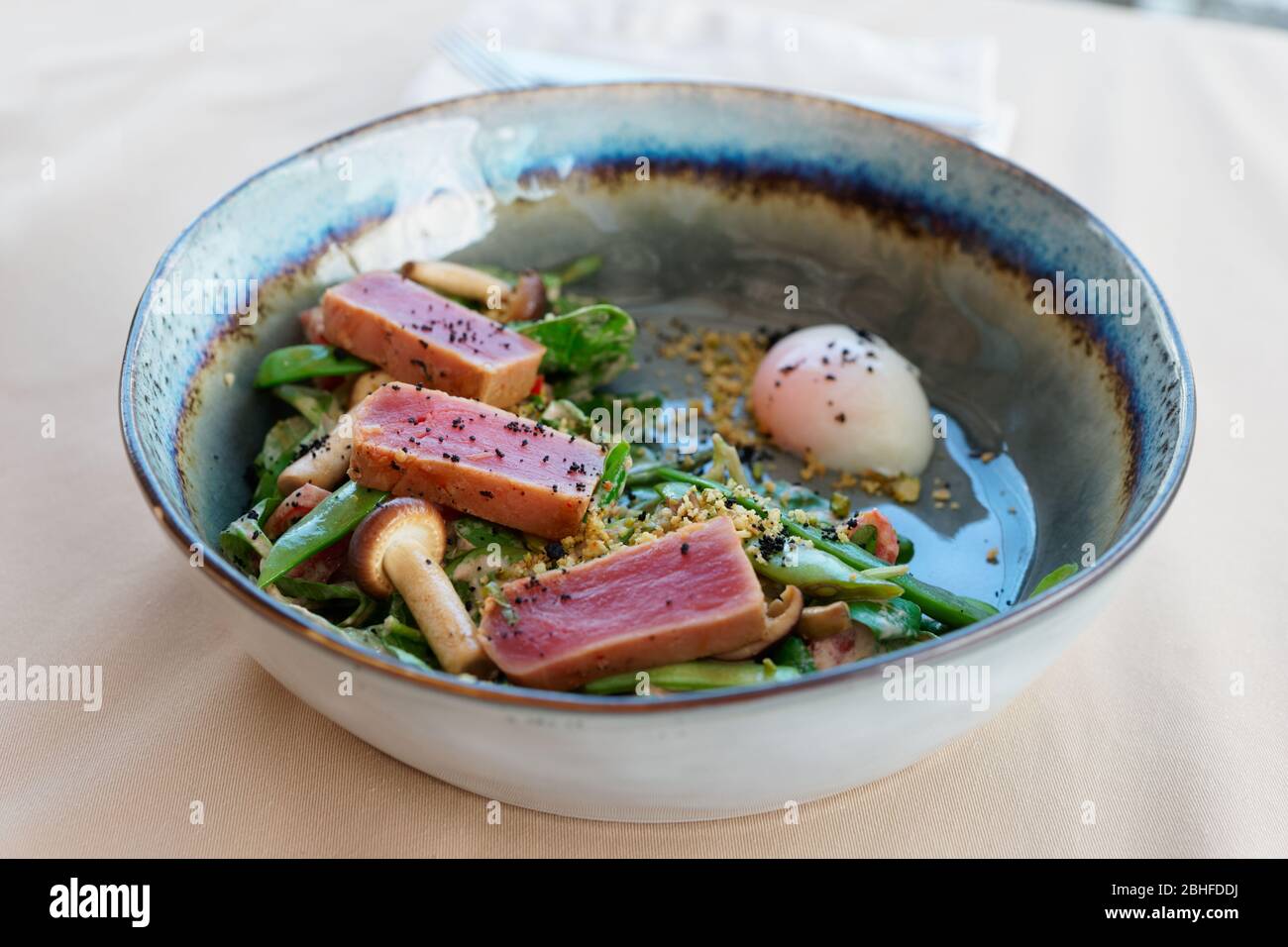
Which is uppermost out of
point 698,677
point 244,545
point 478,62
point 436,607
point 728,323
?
point 478,62

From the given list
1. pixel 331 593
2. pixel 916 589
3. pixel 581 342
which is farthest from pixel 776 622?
pixel 581 342

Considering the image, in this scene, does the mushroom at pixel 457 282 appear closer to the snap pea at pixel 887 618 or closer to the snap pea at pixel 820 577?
the snap pea at pixel 820 577

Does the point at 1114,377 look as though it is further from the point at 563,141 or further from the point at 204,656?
the point at 204,656

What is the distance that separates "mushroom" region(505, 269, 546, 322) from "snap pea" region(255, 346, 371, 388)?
39 cm

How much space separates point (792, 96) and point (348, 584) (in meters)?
1.68

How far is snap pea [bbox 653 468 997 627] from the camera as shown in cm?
Result: 204

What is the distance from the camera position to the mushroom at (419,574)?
1822 mm

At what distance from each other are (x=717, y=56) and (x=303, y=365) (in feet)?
6.56

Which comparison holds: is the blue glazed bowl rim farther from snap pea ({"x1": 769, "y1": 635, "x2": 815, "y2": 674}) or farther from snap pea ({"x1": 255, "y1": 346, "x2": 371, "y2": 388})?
snap pea ({"x1": 255, "y1": 346, "x2": 371, "y2": 388})

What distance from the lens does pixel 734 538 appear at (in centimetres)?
190

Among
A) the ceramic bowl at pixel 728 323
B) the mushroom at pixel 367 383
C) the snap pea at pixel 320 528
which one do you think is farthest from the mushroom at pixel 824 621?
the mushroom at pixel 367 383

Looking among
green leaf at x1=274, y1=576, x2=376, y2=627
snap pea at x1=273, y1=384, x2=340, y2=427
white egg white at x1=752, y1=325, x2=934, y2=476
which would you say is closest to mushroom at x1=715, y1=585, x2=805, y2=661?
green leaf at x1=274, y1=576, x2=376, y2=627

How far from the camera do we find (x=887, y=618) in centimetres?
195

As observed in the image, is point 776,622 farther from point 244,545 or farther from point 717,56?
point 717,56
